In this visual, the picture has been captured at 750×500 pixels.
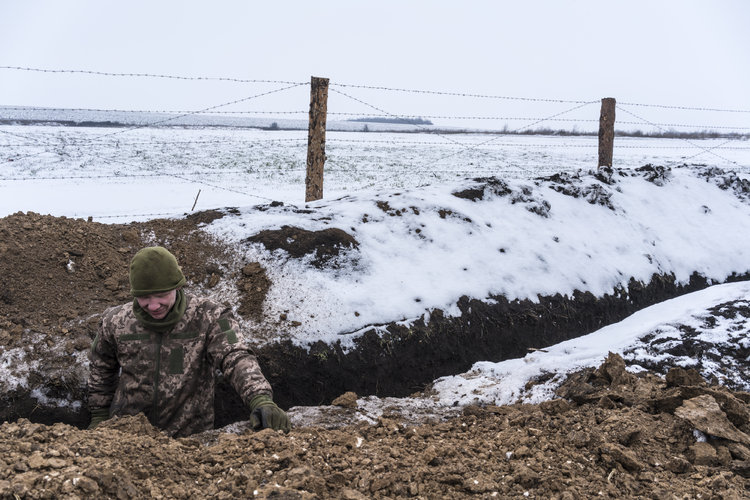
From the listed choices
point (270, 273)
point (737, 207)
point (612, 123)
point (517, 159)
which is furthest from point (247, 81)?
point (517, 159)

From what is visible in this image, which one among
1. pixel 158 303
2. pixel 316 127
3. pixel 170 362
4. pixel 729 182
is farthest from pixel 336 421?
pixel 729 182

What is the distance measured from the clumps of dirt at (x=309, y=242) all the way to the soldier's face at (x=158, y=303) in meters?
2.17

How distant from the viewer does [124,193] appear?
39.7ft

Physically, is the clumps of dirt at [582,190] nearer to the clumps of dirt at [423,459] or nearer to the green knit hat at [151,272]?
the clumps of dirt at [423,459]

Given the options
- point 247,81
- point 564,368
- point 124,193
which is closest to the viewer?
point 564,368

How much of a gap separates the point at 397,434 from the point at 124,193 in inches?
416

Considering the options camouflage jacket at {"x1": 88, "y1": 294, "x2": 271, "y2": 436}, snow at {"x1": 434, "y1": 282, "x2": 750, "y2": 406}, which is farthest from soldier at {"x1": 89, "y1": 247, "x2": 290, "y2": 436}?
snow at {"x1": 434, "y1": 282, "x2": 750, "y2": 406}

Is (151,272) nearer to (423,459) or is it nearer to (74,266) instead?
(423,459)

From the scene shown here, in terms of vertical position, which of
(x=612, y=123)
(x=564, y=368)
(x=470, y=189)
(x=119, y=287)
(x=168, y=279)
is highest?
(x=612, y=123)

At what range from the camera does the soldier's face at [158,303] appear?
317 centimetres

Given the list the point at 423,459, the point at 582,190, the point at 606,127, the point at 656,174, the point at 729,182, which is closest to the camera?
the point at 423,459

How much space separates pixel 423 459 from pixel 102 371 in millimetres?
2060

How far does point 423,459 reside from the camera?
2709mm

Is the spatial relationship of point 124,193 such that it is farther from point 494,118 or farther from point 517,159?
point 517,159
